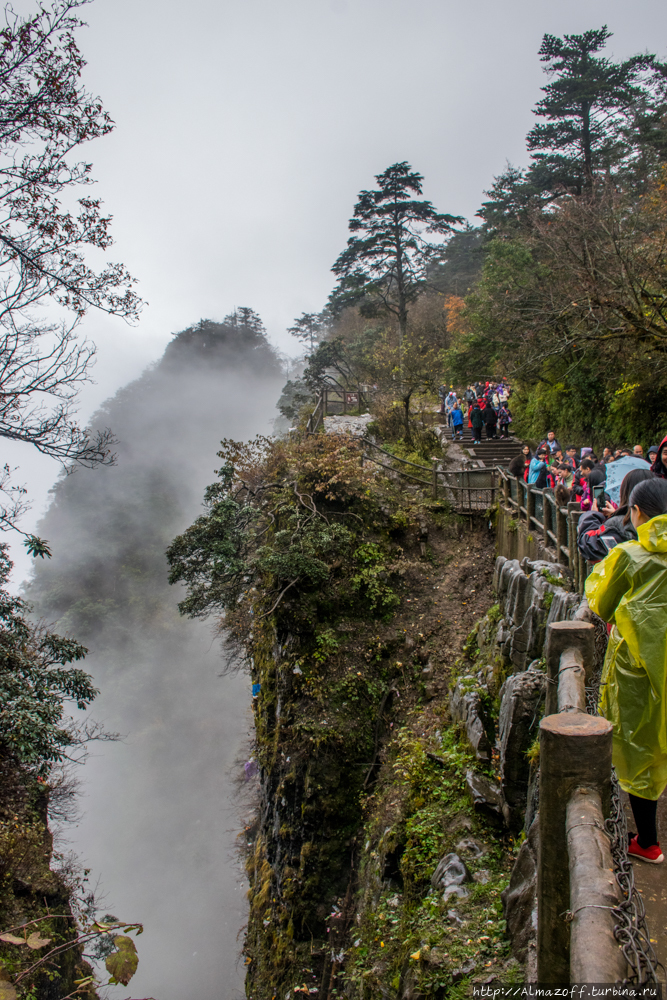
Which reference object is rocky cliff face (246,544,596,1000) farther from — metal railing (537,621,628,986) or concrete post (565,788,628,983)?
concrete post (565,788,628,983)

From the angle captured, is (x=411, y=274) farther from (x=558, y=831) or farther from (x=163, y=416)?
(x=163, y=416)

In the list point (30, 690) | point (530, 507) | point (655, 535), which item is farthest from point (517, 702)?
point (30, 690)

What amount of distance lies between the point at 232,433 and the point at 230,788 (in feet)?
129

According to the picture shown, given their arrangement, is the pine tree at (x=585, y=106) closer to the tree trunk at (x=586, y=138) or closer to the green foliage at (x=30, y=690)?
the tree trunk at (x=586, y=138)

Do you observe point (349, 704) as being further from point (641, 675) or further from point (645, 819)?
point (641, 675)

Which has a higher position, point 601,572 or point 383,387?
point 383,387

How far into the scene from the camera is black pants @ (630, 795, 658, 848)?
8.02 ft

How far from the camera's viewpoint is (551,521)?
25.6 feet

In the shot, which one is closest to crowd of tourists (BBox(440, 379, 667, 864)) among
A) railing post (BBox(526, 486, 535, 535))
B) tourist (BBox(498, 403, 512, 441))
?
railing post (BBox(526, 486, 535, 535))

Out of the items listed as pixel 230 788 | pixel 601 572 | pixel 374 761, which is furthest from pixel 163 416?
pixel 601 572

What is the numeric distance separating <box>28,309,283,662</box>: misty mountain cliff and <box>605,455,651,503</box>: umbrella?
41146 millimetres

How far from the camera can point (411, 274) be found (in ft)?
77.8

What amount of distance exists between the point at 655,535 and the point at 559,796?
1232mm

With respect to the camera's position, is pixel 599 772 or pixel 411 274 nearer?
pixel 599 772
